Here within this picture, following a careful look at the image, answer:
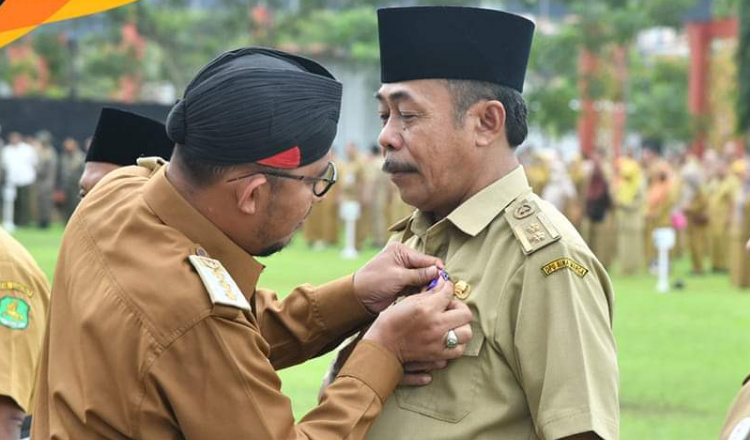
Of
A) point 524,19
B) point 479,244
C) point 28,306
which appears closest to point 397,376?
point 479,244

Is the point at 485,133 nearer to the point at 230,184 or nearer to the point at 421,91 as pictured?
the point at 421,91

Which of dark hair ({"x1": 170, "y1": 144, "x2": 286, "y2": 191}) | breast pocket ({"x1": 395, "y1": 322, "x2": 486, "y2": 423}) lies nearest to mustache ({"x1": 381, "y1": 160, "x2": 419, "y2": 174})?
breast pocket ({"x1": 395, "y1": 322, "x2": 486, "y2": 423})

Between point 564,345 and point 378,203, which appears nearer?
point 564,345

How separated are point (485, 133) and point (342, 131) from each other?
44423mm

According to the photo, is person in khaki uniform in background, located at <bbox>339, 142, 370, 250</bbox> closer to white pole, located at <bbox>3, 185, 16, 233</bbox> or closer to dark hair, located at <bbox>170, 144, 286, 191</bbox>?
white pole, located at <bbox>3, 185, 16, 233</bbox>

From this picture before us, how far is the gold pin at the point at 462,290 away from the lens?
3285 mm

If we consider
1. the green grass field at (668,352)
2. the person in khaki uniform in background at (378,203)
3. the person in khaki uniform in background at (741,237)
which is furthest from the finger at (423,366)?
the person in khaki uniform in background at (378,203)

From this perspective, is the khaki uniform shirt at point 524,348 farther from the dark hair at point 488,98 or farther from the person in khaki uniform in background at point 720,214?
the person in khaki uniform in background at point 720,214

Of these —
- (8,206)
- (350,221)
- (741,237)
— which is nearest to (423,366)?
(741,237)

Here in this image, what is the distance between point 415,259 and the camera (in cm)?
342

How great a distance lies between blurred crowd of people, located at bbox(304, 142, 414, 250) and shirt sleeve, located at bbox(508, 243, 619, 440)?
925 inches

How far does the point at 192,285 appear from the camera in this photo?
9.25ft

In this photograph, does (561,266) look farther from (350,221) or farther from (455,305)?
(350,221)

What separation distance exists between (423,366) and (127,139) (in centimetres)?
213
